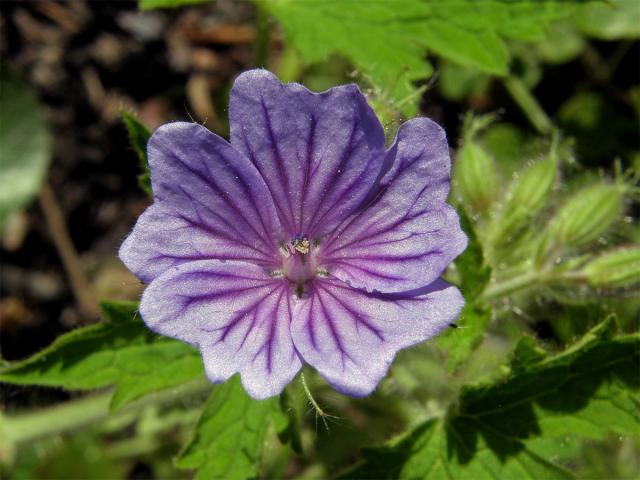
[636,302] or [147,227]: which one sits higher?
[147,227]

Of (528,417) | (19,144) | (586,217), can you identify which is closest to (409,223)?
(528,417)

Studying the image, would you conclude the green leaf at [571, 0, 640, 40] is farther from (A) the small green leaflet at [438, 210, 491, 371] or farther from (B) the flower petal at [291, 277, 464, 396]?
(B) the flower petal at [291, 277, 464, 396]

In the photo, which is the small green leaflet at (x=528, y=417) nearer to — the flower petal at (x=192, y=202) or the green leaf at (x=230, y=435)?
the green leaf at (x=230, y=435)

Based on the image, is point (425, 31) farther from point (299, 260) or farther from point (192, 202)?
point (192, 202)

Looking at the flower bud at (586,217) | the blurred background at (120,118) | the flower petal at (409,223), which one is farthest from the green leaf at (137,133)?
the blurred background at (120,118)

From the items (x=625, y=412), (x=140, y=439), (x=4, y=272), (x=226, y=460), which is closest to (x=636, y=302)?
(x=625, y=412)

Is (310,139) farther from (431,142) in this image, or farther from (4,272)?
(4,272)
